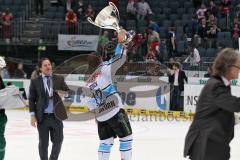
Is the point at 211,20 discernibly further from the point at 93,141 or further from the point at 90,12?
the point at 93,141

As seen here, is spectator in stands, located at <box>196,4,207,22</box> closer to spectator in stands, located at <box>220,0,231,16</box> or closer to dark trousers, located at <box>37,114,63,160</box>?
spectator in stands, located at <box>220,0,231,16</box>

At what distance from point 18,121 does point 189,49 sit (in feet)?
21.6

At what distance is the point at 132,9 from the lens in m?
23.0

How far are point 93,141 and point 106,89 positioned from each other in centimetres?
419

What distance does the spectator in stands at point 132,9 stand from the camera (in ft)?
75.2

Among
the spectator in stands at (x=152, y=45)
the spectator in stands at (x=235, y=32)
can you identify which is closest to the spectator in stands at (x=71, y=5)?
the spectator in stands at (x=152, y=45)

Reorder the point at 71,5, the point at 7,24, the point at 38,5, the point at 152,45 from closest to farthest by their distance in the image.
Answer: the point at 152,45, the point at 7,24, the point at 71,5, the point at 38,5

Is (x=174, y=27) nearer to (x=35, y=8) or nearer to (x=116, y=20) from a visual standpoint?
(x=35, y=8)

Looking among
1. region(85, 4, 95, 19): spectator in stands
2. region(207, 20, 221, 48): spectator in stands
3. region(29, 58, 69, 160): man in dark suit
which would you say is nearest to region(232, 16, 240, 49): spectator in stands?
region(207, 20, 221, 48): spectator in stands

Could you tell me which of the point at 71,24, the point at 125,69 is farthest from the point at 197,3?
the point at 125,69

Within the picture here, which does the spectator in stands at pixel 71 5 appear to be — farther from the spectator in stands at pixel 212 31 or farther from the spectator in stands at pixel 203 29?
the spectator in stands at pixel 212 31

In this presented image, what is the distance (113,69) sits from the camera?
786 centimetres

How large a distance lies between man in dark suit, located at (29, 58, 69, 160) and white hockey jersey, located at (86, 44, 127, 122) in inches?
21.7

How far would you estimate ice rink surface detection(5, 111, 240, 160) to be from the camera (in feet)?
33.2
